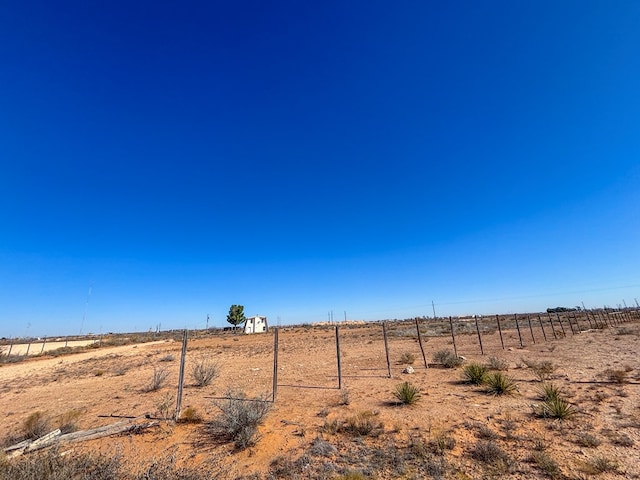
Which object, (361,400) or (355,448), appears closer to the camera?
(355,448)

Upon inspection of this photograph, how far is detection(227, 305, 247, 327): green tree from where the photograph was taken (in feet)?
290

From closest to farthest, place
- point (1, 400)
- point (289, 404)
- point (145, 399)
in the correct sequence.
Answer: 1. point (289, 404)
2. point (145, 399)
3. point (1, 400)

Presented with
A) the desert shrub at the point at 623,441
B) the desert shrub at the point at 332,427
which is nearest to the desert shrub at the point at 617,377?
the desert shrub at the point at 623,441

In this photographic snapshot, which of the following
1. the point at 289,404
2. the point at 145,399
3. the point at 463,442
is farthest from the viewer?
the point at 145,399

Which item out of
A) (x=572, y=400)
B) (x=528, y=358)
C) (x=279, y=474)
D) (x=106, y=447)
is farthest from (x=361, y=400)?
(x=528, y=358)

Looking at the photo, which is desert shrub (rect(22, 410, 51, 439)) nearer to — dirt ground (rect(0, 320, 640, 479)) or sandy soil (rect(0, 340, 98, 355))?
dirt ground (rect(0, 320, 640, 479))

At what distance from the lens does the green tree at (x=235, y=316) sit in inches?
3482

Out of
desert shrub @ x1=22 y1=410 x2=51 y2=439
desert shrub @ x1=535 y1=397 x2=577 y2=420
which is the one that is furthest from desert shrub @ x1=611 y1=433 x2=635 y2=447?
desert shrub @ x1=22 y1=410 x2=51 y2=439

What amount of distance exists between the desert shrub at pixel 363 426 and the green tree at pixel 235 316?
85443mm

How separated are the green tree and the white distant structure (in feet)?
52.9

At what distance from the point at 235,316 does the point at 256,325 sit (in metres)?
19.7

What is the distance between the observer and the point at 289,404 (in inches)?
406

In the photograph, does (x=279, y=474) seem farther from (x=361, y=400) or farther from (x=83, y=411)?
(x=83, y=411)

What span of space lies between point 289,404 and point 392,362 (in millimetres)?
10142
